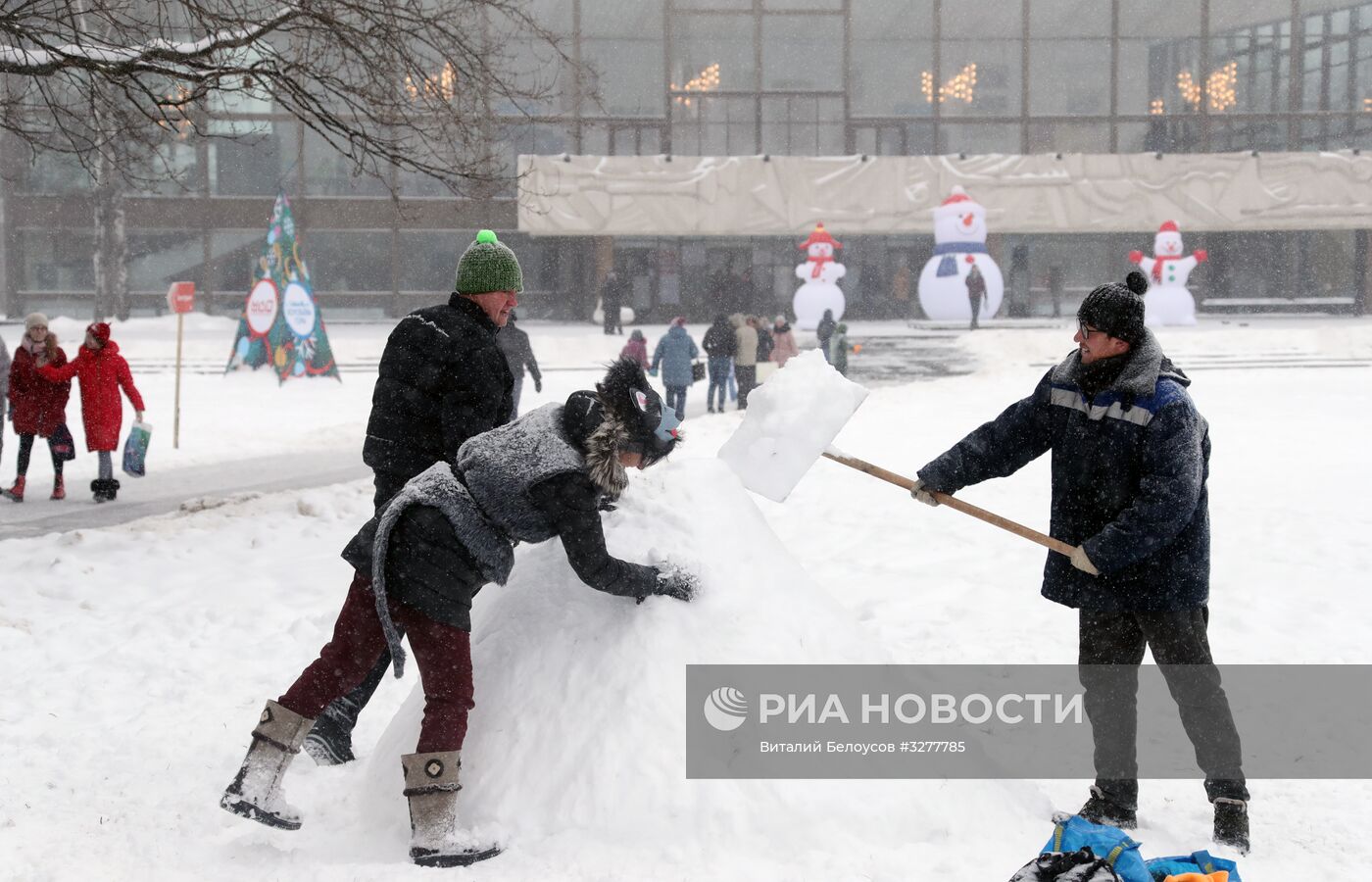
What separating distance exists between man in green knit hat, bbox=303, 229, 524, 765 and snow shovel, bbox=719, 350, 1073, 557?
33.8 inches

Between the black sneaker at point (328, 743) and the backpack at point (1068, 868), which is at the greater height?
the backpack at point (1068, 868)

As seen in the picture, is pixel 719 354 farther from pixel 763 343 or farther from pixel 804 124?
pixel 804 124

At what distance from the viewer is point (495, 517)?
332cm

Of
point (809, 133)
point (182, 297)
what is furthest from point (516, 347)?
point (809, 133)

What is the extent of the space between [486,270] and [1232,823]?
2.91 m

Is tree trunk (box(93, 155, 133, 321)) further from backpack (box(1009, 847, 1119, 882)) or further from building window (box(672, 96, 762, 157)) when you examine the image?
backpack (box(1009, 847, 1119, 882))

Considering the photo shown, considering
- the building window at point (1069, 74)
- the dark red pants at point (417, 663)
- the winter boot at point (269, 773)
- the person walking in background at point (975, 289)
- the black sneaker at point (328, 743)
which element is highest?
the building window at point (1069, 74)

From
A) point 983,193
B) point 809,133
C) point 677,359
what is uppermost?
point 809,133

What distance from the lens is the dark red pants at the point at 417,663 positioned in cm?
330

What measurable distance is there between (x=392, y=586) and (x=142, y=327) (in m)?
28.8

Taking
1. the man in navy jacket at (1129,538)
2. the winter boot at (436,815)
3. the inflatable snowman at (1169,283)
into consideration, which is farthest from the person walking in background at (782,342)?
the winter boot at (436,815)

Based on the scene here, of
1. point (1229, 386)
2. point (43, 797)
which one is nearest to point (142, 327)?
point (1229, 386)

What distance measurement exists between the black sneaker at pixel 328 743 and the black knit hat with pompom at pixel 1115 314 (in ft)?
9.21

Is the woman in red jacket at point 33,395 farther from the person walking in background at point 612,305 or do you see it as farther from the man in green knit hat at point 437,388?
the person walking in background at point 612,305
